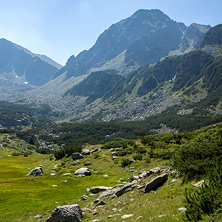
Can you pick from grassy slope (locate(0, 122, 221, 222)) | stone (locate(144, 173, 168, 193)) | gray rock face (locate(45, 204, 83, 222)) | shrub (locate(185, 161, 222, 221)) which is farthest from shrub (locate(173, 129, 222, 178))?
gray rock face (locate(45, 204, 83, 222))

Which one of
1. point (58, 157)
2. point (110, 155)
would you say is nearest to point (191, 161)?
point (110, 155)

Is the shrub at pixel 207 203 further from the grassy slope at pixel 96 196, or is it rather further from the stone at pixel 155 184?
the stone at pixel 155 184

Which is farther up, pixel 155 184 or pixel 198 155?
pixel 198 155

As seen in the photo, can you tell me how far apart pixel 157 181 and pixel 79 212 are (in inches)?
296

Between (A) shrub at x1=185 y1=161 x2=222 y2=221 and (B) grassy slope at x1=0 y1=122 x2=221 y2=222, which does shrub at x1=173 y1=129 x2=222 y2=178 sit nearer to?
(B) grassy slope at x1=0 y1=122 x2=221 y2=222

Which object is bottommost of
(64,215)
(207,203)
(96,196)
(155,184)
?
(96,196)

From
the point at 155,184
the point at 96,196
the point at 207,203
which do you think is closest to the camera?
the point at 207,203

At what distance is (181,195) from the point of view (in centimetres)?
1268

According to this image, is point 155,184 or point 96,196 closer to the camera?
point 155,184

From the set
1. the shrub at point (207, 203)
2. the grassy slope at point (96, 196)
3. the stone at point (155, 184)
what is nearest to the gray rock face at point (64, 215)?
the grassy slope at point (96, 196)

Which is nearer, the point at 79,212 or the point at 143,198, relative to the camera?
the point at 143,198

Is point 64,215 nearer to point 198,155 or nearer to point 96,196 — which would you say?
point 96,196

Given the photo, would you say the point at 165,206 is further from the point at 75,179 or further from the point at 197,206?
the point at 75,179

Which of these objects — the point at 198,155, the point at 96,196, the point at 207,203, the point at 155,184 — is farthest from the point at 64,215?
the point at 198,155
